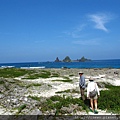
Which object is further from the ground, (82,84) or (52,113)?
(82,84)

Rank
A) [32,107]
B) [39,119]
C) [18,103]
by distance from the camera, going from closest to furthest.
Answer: [39,119] < [32,107] < [18,103]

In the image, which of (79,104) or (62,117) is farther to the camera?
(79,104)

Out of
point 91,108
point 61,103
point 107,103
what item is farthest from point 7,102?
point 107,103

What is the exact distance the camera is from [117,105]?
Result: 15.0 m

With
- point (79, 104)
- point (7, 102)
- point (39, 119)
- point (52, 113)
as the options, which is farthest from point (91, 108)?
point (7, 102)

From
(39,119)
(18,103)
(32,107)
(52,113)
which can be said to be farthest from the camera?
(18,103)

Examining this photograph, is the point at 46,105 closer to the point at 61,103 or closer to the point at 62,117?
the point at 61,103

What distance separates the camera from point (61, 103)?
15250mm

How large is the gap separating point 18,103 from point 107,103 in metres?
7.80

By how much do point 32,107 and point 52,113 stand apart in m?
2.10

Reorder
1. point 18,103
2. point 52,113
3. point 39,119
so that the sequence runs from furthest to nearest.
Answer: point 18,103, point 52,113, point 39,119

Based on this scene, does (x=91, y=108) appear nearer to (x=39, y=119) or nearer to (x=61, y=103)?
(x=61, y=103)

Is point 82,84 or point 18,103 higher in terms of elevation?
point 82,84

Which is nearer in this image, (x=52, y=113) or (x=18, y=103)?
(x=52, y=113)
